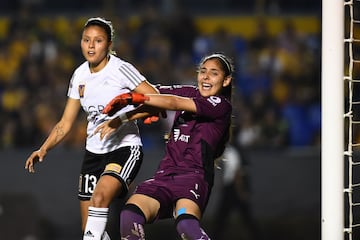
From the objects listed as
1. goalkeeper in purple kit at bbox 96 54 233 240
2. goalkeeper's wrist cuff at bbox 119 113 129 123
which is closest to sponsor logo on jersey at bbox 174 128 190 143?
goalkeeper in purple kit at bbox 96 54 233 240

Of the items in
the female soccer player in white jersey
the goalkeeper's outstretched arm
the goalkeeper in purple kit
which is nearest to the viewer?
the goalkeeper's outstretched arm

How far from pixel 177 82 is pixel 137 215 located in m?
7.56

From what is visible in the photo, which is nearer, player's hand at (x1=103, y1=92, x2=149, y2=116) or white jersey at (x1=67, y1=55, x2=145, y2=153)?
player's hand at (x1=103, y1=92, x2=149, y2=116)

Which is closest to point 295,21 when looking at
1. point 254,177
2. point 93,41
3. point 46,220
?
point 254,177

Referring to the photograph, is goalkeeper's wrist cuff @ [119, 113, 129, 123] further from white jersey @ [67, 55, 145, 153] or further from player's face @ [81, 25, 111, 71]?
player's face @ [81, 25, 111, 71]

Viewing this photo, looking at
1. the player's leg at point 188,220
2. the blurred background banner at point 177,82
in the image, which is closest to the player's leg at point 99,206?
the player's leg at point 188,220

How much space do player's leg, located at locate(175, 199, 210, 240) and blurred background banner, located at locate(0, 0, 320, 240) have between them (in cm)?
621

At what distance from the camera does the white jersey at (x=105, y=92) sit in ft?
22.4

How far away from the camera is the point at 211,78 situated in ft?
21.6

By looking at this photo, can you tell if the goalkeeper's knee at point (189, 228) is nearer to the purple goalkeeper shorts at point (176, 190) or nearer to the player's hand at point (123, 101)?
the purple goalkeeper shorts at point (176, 190)

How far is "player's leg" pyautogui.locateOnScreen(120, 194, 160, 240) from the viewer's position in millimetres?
6188

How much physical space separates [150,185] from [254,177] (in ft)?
21.5

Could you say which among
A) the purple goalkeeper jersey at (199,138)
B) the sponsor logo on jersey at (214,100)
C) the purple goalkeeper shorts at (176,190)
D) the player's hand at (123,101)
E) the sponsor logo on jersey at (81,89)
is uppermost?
the sponsor logo on jersey at (81,89)

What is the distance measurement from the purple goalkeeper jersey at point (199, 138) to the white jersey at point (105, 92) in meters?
0.45
